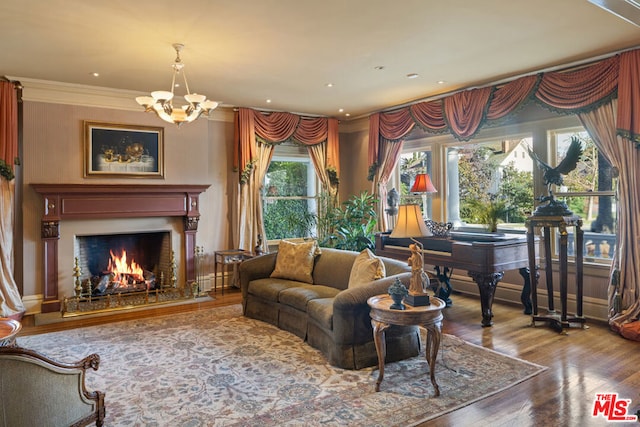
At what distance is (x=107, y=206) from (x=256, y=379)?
3.46m

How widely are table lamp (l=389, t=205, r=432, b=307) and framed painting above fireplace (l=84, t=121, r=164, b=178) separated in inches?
151

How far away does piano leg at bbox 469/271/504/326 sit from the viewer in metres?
4.22

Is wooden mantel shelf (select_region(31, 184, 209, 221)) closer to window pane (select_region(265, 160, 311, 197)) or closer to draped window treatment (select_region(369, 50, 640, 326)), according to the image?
window pane (select_region(265, 160, 311, 197))

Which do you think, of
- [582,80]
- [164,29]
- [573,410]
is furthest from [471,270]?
[164,29]

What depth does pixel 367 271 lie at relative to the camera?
362 cm

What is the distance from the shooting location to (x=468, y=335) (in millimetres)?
4086

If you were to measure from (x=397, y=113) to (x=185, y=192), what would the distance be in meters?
3.33

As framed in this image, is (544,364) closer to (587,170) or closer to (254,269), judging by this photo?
(587,170)

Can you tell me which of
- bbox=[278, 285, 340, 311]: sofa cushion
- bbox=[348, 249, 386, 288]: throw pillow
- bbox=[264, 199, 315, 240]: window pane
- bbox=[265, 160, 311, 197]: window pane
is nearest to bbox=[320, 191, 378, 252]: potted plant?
bbox=[264, 199, 315, 240]: window pane

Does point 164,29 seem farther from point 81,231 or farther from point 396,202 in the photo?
point 396,202

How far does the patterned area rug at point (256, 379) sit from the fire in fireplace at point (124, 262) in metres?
1.36

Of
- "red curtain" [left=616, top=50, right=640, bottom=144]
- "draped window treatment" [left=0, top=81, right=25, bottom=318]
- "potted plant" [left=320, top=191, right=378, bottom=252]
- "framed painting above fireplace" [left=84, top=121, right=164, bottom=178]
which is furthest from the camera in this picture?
"potted plant" [left=320, top=191, right=378, bottom=252]

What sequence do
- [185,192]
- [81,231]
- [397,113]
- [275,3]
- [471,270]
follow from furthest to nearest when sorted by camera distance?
[397,113] < [185,192] < [81,231] < [471,270] < [275,3]

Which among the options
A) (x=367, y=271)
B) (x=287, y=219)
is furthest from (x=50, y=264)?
(x=367, y=271)
